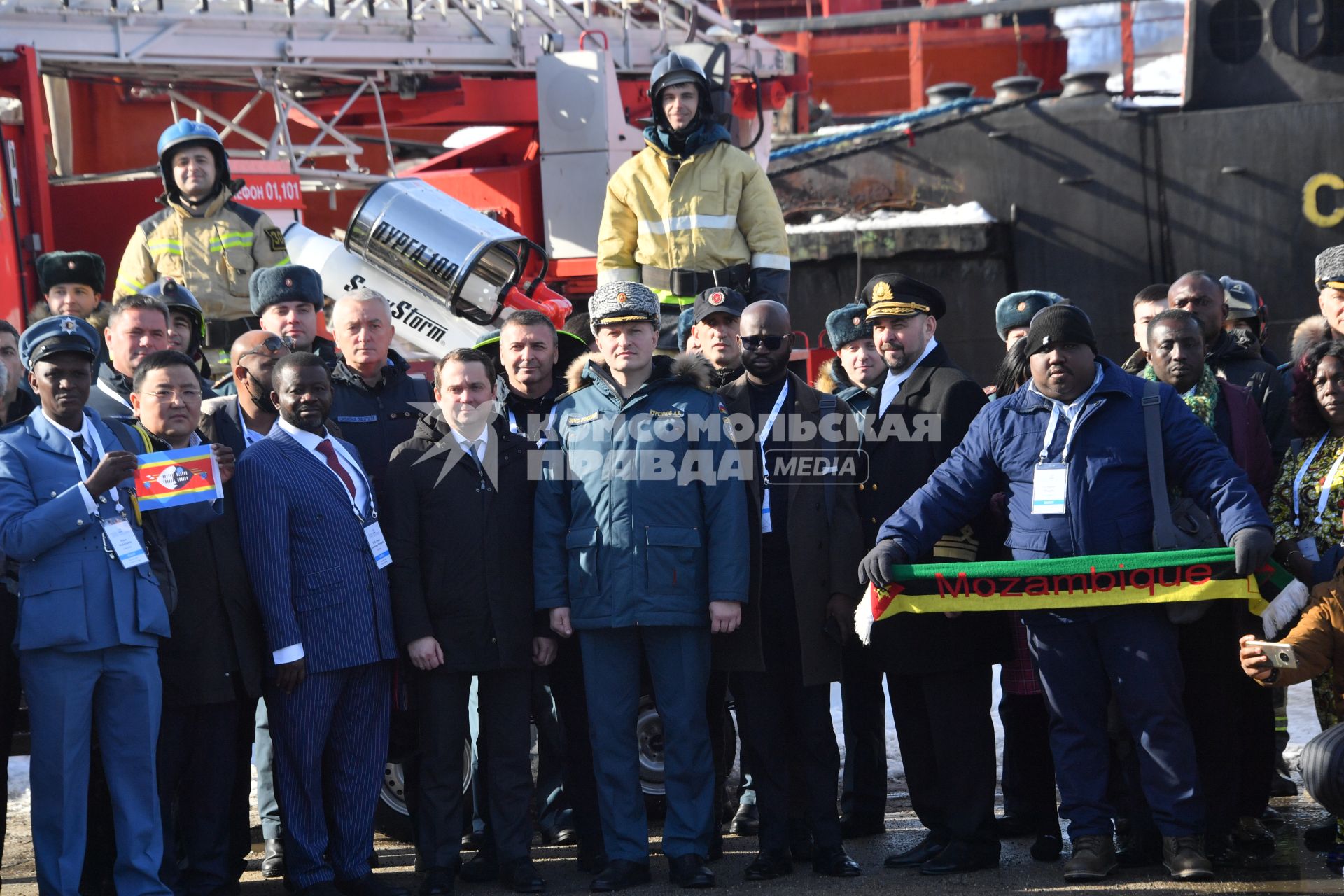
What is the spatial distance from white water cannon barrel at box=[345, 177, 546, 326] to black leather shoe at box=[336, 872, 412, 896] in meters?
3.01

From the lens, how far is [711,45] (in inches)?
424

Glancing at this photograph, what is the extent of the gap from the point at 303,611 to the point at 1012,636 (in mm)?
2604

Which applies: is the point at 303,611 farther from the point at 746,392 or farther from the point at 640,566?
the point at 746,392

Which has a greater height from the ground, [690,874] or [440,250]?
[440,250]

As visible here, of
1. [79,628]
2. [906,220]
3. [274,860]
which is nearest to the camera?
[79,628]

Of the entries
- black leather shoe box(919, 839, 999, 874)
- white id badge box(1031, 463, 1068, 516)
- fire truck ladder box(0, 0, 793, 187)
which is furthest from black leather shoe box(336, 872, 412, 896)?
fire truck ladder box(0, 0, 793, 187)

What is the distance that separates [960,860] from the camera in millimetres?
5465

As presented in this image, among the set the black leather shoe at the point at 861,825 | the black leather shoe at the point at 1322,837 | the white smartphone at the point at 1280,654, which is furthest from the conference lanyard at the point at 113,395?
the black leather shoe at the point at 1322,837

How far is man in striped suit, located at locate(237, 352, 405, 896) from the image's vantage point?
17.3ft

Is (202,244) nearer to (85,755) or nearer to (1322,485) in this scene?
(85,755)

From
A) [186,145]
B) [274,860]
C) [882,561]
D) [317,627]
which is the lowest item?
[274,860]

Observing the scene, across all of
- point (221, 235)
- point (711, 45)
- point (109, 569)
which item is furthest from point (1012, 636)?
point (711, 45)

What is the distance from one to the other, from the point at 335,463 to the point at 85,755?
126cm

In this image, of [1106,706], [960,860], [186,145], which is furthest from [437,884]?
[186,145]
